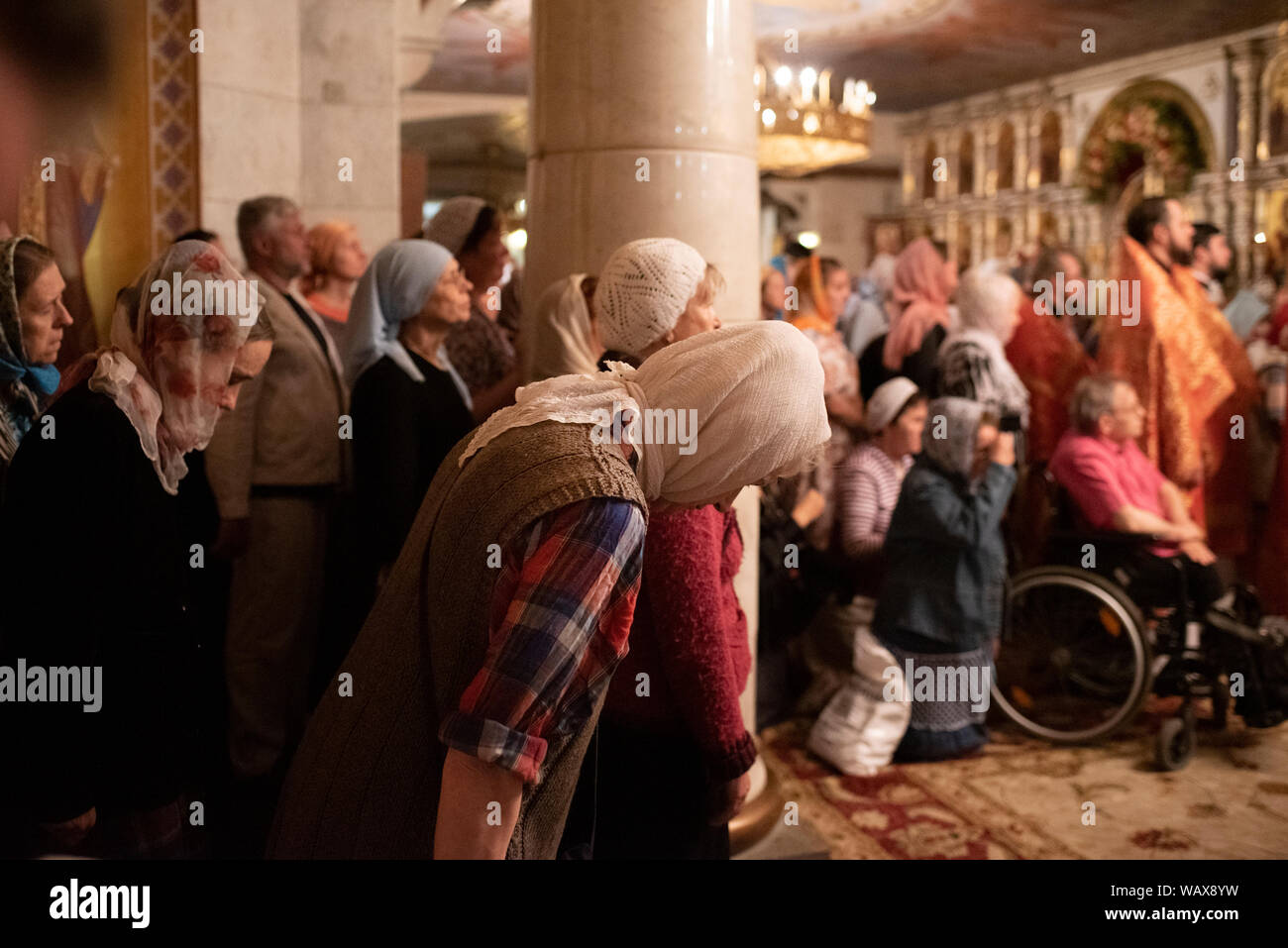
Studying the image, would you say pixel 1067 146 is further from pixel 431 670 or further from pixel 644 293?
pixel 431 670

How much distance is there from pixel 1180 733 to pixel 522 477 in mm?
3201

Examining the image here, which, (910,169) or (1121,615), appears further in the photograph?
(910,169)

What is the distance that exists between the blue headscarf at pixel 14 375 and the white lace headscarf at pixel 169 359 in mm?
245

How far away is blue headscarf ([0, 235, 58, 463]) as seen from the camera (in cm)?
200

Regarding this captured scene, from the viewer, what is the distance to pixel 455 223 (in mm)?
3535

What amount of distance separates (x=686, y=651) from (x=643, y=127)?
1.33m

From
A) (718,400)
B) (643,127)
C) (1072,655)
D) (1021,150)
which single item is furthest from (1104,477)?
(1021,150)

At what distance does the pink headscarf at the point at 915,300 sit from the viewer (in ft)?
17.6

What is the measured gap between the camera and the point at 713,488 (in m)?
1.56

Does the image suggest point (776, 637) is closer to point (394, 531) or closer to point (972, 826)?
point (972, 826)

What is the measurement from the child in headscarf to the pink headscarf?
12.6 feet

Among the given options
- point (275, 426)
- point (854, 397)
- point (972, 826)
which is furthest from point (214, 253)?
point (854, 397)

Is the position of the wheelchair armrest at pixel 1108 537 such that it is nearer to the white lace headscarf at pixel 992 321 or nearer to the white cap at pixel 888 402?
the white lace headscarf at pixel 992 321
